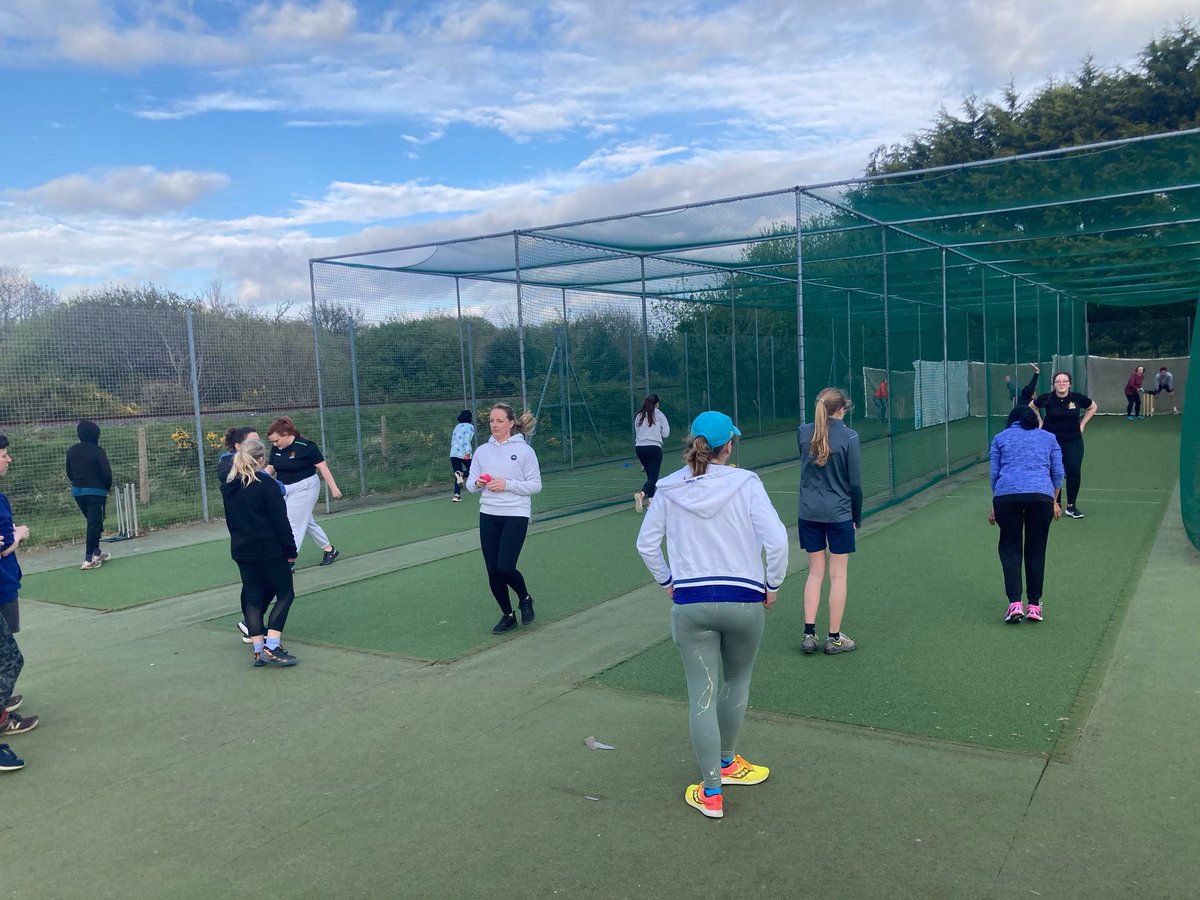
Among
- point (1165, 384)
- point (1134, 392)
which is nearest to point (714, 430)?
point (1134, 392)

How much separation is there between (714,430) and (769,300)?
16.0 metres

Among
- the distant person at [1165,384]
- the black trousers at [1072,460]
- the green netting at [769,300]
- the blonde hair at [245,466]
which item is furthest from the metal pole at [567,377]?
the distant person at [1165,384]

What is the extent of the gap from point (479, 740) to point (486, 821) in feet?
2.92

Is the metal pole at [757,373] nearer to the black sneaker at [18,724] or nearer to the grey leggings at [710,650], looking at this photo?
the black sneaker at [18,724]

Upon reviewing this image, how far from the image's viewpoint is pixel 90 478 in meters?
9.39

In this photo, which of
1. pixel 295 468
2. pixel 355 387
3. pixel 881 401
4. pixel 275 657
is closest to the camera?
pixel 275 657

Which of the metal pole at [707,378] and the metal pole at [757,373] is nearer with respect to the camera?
the metal pole at [707,378]

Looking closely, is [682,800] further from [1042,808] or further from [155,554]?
[155,554]

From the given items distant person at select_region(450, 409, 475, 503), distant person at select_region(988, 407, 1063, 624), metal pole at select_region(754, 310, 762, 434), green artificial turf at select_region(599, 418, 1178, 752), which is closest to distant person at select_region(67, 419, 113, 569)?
distant person at select_region(450, 409, 475, 503)

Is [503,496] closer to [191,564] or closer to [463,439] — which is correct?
[191,564]

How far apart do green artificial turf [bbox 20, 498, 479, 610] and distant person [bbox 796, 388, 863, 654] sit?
5.65m

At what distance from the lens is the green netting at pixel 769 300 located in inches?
402

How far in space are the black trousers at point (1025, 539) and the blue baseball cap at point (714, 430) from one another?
3.17 meters

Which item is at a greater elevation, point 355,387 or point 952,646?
point 355,387
